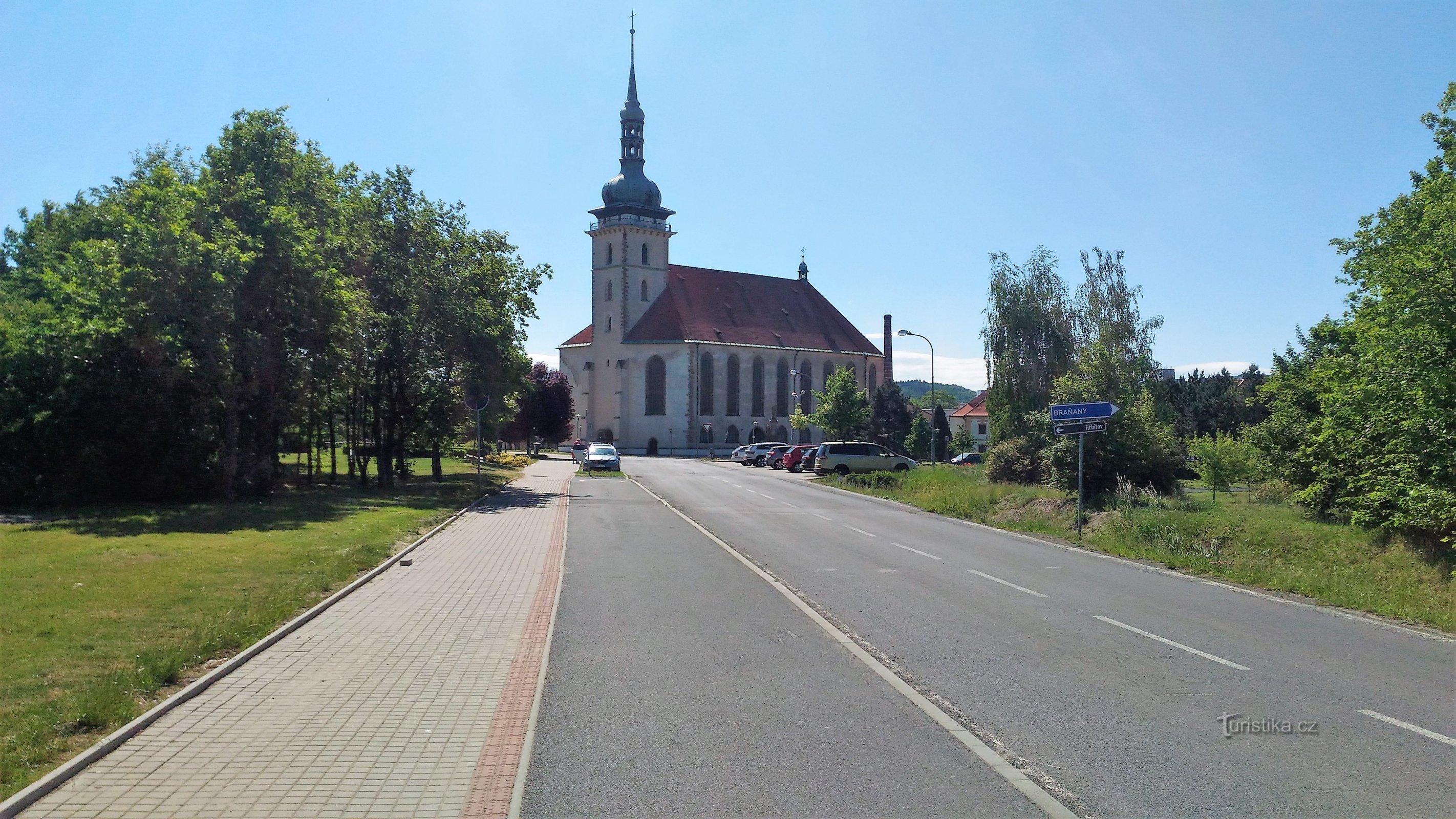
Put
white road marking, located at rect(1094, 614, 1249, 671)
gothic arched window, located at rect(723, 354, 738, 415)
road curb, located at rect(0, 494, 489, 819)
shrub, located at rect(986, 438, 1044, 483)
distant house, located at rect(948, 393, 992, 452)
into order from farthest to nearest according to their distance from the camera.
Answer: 1. distant house, located at rect(948, 393, 992, 452)
2. gothic arched window, located at rect(723, 354, 738, 415)
3. shrub, located at rect(986, 438, 1044, 483)
4. white road marking, located at rect(1094, 614, 1249, 671)
5. road curb, located at rect(0, 494, 489, 819)

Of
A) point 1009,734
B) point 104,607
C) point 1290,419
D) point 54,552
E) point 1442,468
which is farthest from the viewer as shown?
point 1290,419

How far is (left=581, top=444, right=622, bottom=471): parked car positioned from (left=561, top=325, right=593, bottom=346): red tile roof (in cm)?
4766

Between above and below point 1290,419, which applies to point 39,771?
below

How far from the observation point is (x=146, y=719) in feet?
20.4

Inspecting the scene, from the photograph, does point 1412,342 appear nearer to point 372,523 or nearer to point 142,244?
point 372,523

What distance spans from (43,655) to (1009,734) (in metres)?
7.75

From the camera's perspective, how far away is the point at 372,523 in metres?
19.9

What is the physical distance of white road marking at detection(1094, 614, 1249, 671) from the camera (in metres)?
8.29

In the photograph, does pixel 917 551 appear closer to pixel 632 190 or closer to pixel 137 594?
pixel 137 594

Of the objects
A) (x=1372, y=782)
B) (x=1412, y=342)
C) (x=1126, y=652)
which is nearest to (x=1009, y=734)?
(x=1372, y=782)

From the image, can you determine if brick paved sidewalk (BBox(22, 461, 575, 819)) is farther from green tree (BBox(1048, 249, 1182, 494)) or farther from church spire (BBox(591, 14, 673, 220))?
church spire (BBox(591, 14, 673, 220))

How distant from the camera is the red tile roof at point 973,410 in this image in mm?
112312

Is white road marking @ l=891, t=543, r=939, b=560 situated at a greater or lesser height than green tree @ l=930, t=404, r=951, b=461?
lesser

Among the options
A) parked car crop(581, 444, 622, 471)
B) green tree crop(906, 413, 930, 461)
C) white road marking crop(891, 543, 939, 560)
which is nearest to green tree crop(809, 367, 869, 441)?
parked car crop(581, 444, 622, 471)
